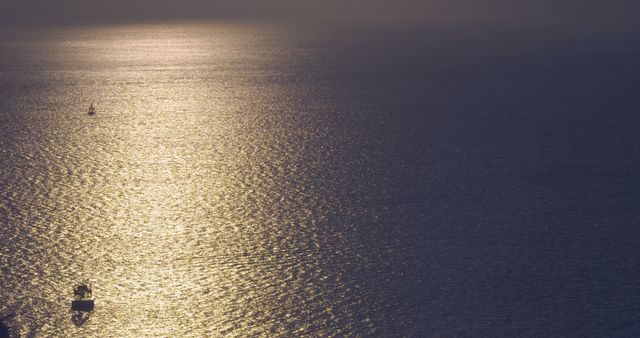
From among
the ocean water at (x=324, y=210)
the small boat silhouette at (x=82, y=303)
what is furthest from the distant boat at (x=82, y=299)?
the ocean water at (x=324, y=210)

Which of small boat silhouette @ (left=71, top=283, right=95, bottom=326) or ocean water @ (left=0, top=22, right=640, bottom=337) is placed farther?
ocean water @ (left=0, top=22, right=640, bottom=337)

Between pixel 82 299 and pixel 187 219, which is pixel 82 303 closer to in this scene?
pixel 82 299

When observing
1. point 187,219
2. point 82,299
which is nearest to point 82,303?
point 82,299

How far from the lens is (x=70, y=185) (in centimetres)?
5984

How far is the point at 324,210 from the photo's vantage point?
180ft

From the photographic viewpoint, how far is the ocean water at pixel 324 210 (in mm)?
40156

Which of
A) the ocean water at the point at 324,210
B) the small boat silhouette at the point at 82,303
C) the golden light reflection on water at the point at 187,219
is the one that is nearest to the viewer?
the small boat silhouette at the point at 82,303

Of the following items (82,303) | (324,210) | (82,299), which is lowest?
(82,303)

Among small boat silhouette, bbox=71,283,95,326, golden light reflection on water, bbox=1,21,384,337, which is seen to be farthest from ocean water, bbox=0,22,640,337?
small boat silhouette, bbox=71,283,95,326

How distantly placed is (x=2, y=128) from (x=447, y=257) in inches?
1899

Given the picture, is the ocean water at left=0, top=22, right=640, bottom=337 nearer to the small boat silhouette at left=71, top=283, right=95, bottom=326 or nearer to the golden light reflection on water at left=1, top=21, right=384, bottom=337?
the golden light reflection on water at left=1, top=21, right=384, bottom=337

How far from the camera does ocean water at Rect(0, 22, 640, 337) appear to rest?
40.2m

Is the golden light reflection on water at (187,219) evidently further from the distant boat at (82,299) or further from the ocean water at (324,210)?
the distant boat at (82,299)

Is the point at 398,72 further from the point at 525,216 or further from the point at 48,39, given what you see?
the point at 48,39
